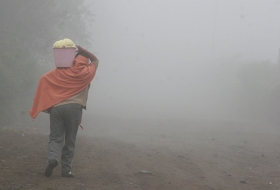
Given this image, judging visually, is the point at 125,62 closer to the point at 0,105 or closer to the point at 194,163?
the point at 0,105

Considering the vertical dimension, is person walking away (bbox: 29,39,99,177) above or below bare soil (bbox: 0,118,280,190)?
above

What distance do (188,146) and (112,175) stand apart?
21.2 feet

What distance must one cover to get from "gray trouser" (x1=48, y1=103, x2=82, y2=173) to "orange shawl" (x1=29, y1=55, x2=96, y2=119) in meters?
0.15

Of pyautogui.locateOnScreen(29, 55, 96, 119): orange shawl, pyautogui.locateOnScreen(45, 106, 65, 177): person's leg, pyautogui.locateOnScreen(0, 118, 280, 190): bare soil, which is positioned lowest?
pyautogui.locateOnScreen(0, 118, 280, 190): bare soil

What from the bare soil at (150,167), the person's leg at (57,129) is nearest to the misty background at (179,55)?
the bare soil at (150,167)

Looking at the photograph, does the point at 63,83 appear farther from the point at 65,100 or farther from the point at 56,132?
the point at 56,132

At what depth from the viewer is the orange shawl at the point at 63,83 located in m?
6.18

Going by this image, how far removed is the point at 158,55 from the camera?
9231 centimetres

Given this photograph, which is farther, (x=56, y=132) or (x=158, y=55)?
(x=158, y=55)

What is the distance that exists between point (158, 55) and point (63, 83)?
3411 inches

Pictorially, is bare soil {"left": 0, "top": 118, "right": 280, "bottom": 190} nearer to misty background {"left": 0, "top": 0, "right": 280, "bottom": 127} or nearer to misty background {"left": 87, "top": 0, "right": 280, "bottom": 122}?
misty background {"left": 0, "top": 0, "right": 280, "bottom": 127}

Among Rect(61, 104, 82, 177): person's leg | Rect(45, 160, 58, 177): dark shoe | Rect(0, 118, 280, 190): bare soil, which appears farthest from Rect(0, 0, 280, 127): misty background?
Rect(45, 160, 58, 177): dark shoe

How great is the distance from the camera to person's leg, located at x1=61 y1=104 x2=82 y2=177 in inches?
241

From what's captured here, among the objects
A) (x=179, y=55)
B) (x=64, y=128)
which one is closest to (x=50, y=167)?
(x=64, y=128)
